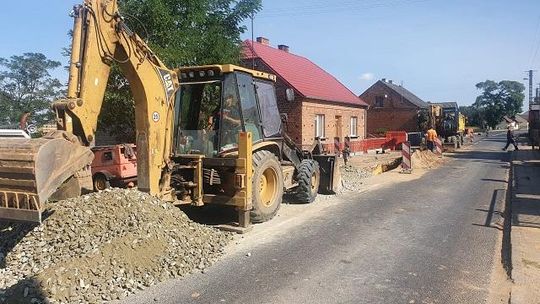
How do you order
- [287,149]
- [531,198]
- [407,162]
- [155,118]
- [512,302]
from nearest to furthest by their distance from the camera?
[512,302] < [155,118] < [287,149] < [531,198] < [407,162]

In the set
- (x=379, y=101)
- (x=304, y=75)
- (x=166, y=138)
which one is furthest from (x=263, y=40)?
(x=166, y=138)

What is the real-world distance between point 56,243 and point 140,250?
1.01 meters

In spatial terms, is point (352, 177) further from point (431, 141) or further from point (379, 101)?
point (379, 101)

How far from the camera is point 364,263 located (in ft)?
20.3

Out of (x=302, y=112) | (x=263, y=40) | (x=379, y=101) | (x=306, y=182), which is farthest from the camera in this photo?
(x=379, y=101)

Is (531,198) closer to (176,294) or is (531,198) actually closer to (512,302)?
(512,302)

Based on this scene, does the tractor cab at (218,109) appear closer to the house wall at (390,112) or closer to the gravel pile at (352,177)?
the gravel pile at (352,177)

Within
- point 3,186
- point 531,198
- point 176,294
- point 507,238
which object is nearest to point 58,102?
point 3,186

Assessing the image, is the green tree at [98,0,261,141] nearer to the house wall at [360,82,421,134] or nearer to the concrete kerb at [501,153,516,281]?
the concrete kerb at [501,153,516,281]

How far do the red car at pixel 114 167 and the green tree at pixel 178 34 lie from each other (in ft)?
4.52

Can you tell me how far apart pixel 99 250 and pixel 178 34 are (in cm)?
766

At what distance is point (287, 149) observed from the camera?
10.5 m

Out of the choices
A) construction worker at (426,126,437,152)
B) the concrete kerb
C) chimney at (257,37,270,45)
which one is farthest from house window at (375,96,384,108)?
the concrete kerb

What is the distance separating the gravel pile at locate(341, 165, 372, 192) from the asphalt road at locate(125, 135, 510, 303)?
276 centimetres
